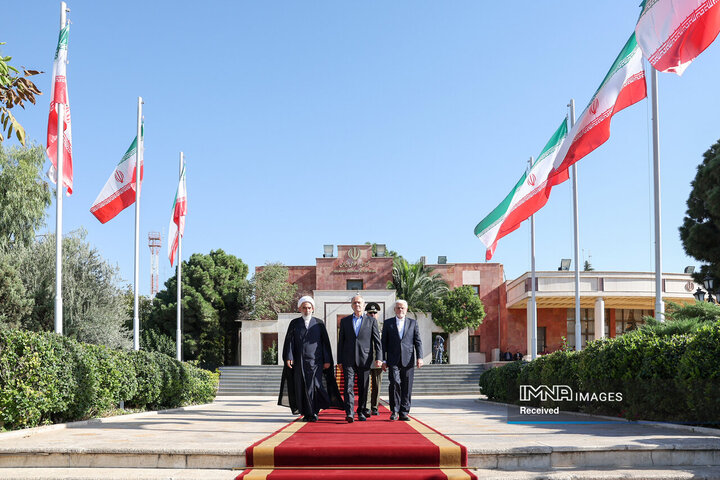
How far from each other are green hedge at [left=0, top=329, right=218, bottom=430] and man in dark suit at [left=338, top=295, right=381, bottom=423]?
4.26 metres

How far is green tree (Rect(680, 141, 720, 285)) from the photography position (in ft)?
79.3

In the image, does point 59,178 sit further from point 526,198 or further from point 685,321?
point 685,321

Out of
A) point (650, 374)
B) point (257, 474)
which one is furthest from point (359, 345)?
point (650, 374)

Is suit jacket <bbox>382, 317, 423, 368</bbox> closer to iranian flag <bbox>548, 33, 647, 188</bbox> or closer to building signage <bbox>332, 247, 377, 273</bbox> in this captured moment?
iranian flag <bbox>548, 33, 647, 188</bbox>

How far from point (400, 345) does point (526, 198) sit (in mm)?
8232

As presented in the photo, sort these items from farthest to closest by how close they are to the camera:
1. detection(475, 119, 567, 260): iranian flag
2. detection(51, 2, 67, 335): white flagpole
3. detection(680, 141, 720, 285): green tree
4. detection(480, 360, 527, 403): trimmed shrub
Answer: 1. detection(680, 141, 720, 285): green tree
2. detection(480, 360, 527, 403): trimmed shrub
3. detection(475, 119, 567, 260): iranian flag
4. detection(51, 2, 67, 335): white flagpole

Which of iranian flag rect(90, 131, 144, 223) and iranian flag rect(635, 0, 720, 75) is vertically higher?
iranian flag rect(635, 0, 720, 75)

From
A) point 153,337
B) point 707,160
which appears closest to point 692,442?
point 707,160

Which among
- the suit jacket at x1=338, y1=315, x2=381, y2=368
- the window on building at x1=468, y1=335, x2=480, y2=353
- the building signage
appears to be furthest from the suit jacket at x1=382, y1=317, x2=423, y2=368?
the window on building at x1=468, y1=335, x2=480, y2=353

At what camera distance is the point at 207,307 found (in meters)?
38.1

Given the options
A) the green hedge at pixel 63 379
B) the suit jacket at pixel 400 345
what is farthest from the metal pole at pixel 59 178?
the suit jacket at pixel 400 345

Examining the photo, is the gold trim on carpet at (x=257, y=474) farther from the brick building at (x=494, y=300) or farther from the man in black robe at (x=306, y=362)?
the brick building at (x=494, y=300)

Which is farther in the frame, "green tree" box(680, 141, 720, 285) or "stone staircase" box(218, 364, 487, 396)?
"stone staircase" box(218, 364, 487, 396)

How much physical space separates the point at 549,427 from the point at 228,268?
3296 cm
